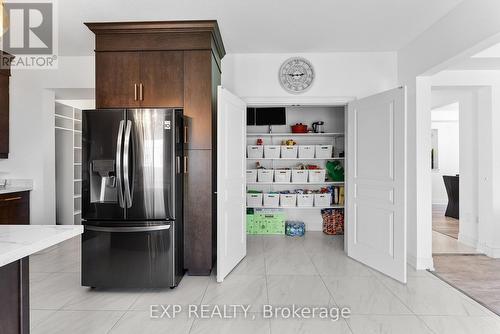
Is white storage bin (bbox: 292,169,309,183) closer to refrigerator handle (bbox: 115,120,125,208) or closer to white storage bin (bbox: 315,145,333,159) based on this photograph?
white storage bin (bbox: 315,145,333,159)

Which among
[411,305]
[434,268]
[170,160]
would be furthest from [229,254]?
[434,268]

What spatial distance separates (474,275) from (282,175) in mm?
2770

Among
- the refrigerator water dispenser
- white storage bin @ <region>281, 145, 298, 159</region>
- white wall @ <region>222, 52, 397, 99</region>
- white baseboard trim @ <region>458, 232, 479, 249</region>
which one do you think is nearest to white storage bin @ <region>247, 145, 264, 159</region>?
white storage bin @ <region>281, 145, 298, 159</region>

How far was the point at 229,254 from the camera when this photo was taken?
320 cm

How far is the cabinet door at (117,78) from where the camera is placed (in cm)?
322

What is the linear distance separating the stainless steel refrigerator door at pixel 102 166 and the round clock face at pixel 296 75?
2100 millimetres

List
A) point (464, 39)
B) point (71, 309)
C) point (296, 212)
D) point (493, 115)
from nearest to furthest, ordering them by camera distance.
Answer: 1. point (71, 309)
2. point (464, 39)
3. point (493, 115)
4. point (296, 212)

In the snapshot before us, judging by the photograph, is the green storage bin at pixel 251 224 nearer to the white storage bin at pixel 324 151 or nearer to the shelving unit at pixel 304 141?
the shelving unit at pixel 304 141

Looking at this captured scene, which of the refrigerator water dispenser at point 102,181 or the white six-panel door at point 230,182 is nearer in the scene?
the refrigerator water dispenser at point 102,181

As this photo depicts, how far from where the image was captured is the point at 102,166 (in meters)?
2.75

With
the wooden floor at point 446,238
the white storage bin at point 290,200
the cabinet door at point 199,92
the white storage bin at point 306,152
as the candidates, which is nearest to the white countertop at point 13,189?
the cabinet door at point 199,92

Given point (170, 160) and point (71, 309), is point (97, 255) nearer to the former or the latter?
point (71, 309)

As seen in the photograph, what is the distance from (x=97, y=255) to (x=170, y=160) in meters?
1.11

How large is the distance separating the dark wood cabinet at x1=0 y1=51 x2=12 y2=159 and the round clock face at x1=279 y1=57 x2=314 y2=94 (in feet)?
11.6
